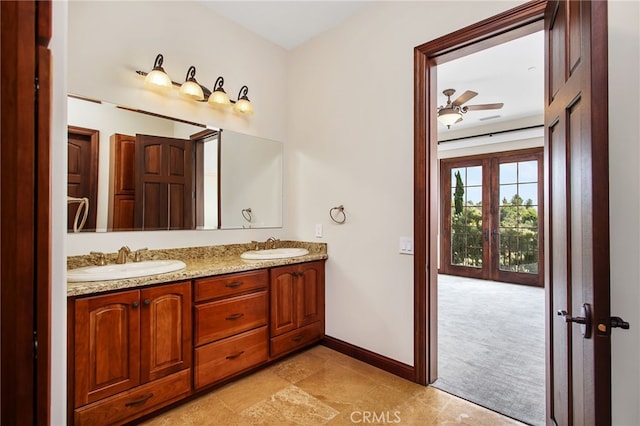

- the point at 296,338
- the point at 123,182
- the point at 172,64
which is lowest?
the point at 296,338

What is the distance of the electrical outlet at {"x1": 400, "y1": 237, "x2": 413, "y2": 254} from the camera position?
2.33m

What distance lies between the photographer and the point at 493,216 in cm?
589

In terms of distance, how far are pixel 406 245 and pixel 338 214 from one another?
72 centimetres

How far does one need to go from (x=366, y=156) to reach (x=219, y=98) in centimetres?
132

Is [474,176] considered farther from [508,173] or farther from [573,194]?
[573,194]

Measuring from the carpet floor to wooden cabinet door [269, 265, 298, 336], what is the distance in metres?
1.20

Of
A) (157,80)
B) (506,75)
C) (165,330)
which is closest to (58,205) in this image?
(165,330)

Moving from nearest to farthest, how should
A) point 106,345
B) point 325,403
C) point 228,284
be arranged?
point 106,345, point 325,403, point 228,284

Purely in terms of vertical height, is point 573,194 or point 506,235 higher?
point 573,194

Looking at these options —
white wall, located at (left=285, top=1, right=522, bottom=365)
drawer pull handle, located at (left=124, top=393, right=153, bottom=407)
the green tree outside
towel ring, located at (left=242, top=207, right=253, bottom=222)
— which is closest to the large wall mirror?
towel ring, located at (left=242, top=207, right=253, bottom=222)

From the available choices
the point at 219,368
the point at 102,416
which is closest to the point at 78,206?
the point at 102,416

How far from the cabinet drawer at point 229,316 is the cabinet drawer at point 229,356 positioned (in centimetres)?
5

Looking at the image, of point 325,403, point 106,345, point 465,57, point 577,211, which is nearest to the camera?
point 577,211

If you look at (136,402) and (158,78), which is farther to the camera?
(158,78)
